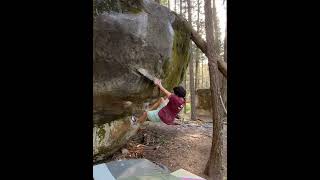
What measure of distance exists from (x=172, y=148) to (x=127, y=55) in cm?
514

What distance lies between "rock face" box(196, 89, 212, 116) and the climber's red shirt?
1292cm

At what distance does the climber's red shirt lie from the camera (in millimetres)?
5230

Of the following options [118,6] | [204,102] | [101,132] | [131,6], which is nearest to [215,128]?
[101,132]

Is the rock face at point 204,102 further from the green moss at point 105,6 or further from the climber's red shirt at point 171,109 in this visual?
the green moss at point 105,6

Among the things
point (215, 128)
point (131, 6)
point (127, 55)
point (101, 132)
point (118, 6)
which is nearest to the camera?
point (118, 6)

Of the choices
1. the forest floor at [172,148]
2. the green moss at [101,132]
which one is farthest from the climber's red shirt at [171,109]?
the forest floor at [172,148]

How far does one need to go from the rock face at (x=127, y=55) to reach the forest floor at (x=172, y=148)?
2.05 meters

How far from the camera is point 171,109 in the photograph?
17.6 ft

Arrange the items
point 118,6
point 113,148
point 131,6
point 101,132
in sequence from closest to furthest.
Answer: point 118,6
point 131,6
point 101,132
point 113,148

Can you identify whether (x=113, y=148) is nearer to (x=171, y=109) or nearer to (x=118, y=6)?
(x=171, y=109)

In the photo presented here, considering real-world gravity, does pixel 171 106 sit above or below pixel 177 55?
below

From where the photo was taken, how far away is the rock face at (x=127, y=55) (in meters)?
4.82
